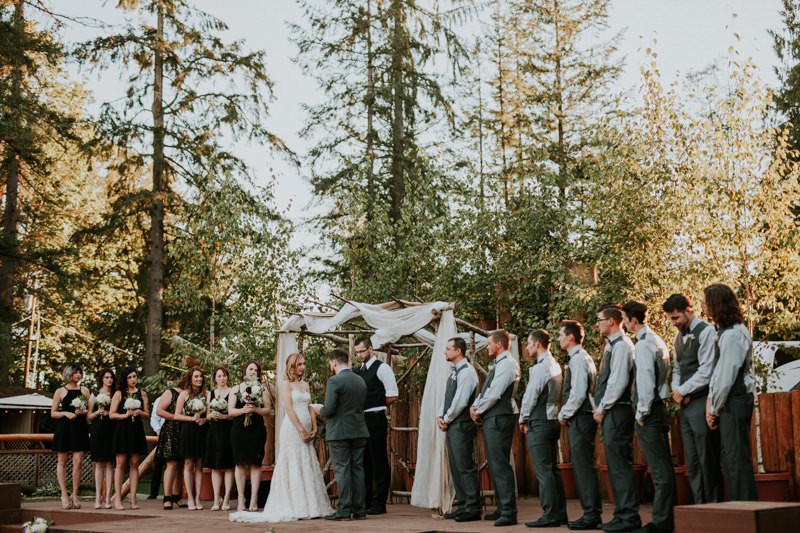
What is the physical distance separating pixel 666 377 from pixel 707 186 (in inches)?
153

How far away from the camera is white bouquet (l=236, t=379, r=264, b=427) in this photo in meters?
9.98

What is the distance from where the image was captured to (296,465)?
952cm

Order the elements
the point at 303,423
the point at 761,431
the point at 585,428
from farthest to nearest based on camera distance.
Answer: the point at 303,423 < the point at 761,431 < the point at 585,428

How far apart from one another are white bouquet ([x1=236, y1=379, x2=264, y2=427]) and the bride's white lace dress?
55cm

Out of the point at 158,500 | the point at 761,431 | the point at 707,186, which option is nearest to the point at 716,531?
the point at 761,431

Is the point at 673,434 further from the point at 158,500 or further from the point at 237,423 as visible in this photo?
the point at 158,500

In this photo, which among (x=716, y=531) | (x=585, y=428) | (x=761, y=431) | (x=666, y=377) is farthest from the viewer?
(x=761, y=431)

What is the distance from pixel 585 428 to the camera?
779 centimetres

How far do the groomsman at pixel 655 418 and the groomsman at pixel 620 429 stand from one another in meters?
0.16

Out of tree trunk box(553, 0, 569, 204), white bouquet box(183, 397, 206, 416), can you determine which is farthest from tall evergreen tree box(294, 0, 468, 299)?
white bouquet box(183, 397, 206, 416)

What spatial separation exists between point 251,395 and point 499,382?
302 centimetres

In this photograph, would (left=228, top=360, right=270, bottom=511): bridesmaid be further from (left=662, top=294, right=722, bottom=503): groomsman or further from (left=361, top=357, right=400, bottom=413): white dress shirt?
(left=662, top=294, right=722, bottom=503): groomsman

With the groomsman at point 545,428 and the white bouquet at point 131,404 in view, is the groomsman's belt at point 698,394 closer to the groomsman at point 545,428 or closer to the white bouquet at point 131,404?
the groomsman at point 545,428

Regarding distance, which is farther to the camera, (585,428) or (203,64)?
(203,64)
